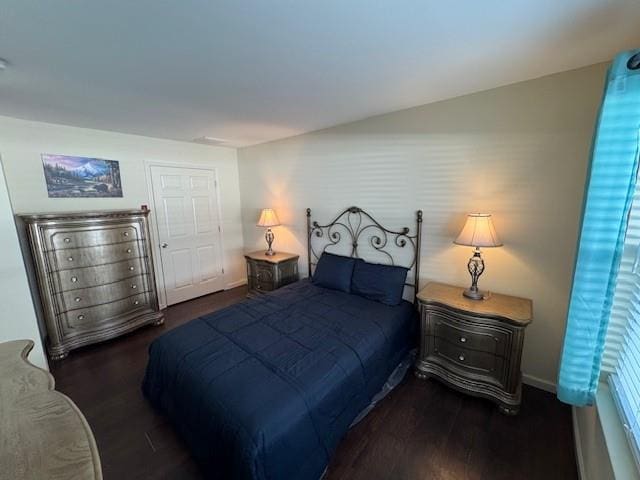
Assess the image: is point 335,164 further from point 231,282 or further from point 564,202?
point 231,282

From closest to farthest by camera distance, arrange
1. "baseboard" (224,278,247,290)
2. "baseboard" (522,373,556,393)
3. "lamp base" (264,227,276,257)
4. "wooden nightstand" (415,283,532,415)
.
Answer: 1. "wooden nightstand" (415,283,532,415)
2. "baseboard" (522,373,556,393)
3. "lamp base" (264,227,276,257)
4. "baseboard" (224,278,247,290)

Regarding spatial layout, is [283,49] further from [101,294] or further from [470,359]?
[101,294]

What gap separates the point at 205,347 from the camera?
1795 millimetres

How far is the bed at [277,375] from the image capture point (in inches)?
50.6

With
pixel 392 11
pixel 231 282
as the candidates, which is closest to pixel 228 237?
pixel 231 282

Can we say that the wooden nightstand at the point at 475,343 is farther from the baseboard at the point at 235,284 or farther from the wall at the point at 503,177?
the baseboard at the point at 235,284

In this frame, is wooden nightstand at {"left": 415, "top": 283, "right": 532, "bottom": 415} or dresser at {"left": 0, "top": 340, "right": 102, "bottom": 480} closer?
dresser at {"left": 0, "top": 340, "right": 102, "bottom": 480}

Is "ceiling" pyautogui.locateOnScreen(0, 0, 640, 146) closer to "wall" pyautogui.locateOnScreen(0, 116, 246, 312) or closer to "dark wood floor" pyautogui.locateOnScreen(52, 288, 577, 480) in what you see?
"wall" pyautogui.locateOnScreen(0, 116, 246, 312)

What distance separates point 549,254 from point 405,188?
126 centimetres

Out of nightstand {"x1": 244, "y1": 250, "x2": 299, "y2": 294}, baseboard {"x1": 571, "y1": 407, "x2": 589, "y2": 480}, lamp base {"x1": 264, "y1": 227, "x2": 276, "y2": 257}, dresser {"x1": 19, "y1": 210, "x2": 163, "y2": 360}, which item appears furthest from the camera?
lamp base {"x1": 264, "y1": 227, "x2": 276, "y2": 257}

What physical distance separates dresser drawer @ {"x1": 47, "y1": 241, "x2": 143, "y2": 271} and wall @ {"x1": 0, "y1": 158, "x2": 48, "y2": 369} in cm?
135

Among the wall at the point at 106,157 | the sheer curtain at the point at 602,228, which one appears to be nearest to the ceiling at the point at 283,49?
the wall at the point at 106,157

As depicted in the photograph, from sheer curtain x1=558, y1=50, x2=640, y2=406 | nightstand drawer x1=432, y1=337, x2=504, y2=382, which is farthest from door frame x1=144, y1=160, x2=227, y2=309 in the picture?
sheer curtain x1=558, y1=50, x2=640, y2=406

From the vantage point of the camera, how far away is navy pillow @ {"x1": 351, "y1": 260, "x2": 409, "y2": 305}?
2506 mm
